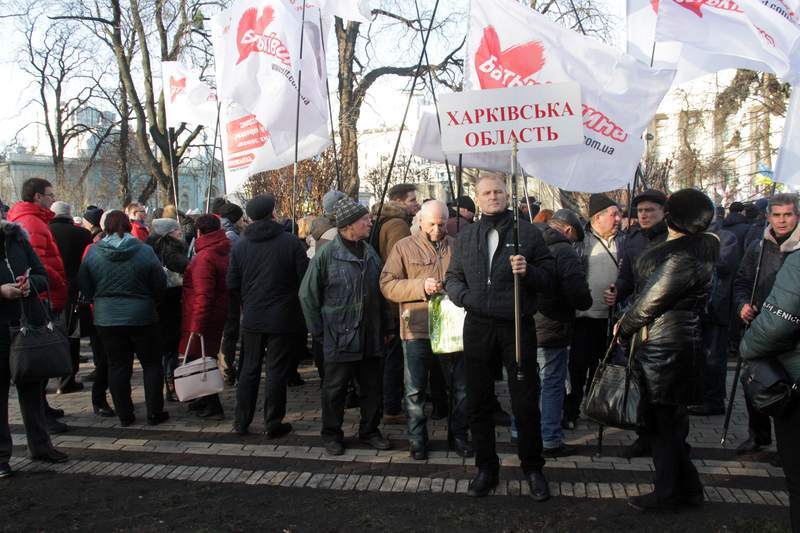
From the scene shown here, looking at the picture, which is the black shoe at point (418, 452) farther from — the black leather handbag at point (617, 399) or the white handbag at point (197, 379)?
the white handbag at point (197, 379)

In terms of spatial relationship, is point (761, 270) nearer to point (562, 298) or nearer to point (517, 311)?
point (562, 298)

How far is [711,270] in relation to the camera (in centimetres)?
436

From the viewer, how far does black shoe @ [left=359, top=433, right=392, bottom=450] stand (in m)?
5.89

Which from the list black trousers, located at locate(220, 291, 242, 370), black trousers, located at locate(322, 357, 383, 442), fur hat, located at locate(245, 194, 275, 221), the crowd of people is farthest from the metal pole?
black trousers, located at locate(220, 291, 242, 370)

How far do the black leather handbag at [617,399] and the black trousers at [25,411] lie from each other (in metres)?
3.96

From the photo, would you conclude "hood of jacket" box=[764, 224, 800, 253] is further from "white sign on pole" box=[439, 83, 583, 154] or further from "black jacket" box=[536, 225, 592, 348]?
"white sign on pole" box=[439, 83, 583, 154]

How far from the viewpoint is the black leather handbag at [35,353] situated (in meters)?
5.27

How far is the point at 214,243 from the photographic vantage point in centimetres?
707

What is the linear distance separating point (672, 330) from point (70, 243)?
6254 millimetres

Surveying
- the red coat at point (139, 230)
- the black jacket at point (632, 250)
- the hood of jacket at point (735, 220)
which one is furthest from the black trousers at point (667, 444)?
the hood of jacket at point (735, 220)

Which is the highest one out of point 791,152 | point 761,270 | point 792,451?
point 791,152

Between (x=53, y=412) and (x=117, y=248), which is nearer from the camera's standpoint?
(x=117, y=248)

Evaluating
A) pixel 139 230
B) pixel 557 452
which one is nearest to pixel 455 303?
pixel 557 452

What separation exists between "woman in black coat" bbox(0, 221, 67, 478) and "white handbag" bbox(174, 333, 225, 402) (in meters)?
1.07
